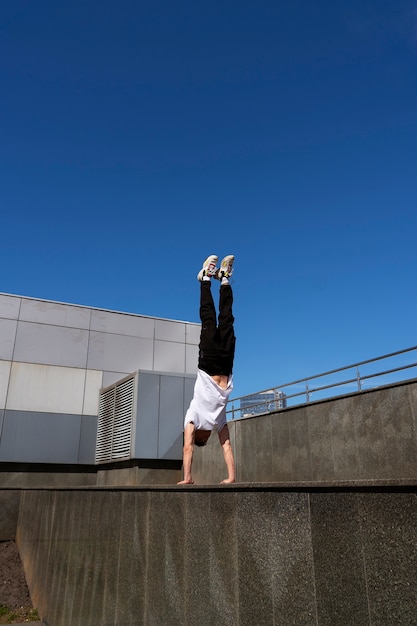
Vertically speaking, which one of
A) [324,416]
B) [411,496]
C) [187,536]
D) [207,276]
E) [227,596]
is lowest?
[227,596]

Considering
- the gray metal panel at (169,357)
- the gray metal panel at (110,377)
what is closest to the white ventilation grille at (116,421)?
the gray metal panel at (110,377)

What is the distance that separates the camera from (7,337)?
1645cm

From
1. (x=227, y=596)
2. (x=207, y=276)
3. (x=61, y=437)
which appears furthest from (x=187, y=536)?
(x=61, y=437)

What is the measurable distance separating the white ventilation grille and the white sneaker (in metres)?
9.37

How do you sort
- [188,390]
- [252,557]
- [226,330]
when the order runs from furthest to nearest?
[188,390] < [226,330] < [252,557]

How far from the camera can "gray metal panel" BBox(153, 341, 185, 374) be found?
60.5 feet

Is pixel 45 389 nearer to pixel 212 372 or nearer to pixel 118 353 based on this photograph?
pixel 118 353

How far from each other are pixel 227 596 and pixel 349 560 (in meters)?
1.11

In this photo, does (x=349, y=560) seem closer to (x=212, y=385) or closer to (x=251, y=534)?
(x=251, y=534)

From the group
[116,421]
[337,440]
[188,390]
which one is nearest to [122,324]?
[116,421]

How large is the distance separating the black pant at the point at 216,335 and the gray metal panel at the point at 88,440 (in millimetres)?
12641

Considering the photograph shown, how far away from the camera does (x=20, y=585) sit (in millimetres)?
9398

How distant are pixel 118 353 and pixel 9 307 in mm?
4205

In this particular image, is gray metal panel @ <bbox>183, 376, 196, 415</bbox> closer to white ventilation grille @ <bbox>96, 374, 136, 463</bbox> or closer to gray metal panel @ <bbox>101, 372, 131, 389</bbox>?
white ventilation grille @ <bbox>96, 374, 136, 463</bbox>
